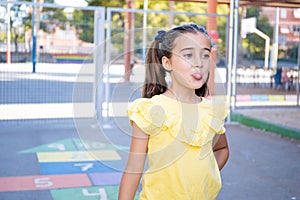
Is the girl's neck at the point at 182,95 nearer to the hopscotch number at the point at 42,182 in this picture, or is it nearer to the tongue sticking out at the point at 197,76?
the tongue sticking out at the point at 197,76

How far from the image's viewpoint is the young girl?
1.82 meters

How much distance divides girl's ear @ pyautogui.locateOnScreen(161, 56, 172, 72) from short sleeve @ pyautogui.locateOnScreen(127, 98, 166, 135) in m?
0.15

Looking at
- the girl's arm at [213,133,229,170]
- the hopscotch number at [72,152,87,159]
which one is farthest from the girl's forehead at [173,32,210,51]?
the hopscotch number at [72,152,87,159]

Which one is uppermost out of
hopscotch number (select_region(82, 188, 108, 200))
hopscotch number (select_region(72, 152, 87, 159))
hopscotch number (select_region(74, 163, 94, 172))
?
hopscotch number (select_region(82, 188, 108, 200))

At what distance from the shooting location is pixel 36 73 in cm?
900

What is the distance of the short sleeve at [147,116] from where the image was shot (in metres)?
1.80

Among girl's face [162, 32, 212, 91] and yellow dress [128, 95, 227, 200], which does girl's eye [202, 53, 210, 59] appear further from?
yellow dress [128, 95, 227, 200]

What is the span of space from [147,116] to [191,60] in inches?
10.8

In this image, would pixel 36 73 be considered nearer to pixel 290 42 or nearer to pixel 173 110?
pixel 290 42

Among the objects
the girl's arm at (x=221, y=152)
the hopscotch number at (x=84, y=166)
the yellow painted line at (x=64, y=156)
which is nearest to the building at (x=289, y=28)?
the yellow painted line at (x=64, y=156)

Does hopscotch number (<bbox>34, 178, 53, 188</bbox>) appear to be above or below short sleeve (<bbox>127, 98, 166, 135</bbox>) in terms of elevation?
below

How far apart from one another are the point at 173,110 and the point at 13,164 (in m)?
4.65

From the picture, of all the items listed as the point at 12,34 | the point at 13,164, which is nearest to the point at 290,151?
the point at 13,164

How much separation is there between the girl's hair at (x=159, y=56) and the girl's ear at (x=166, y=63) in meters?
0.01
